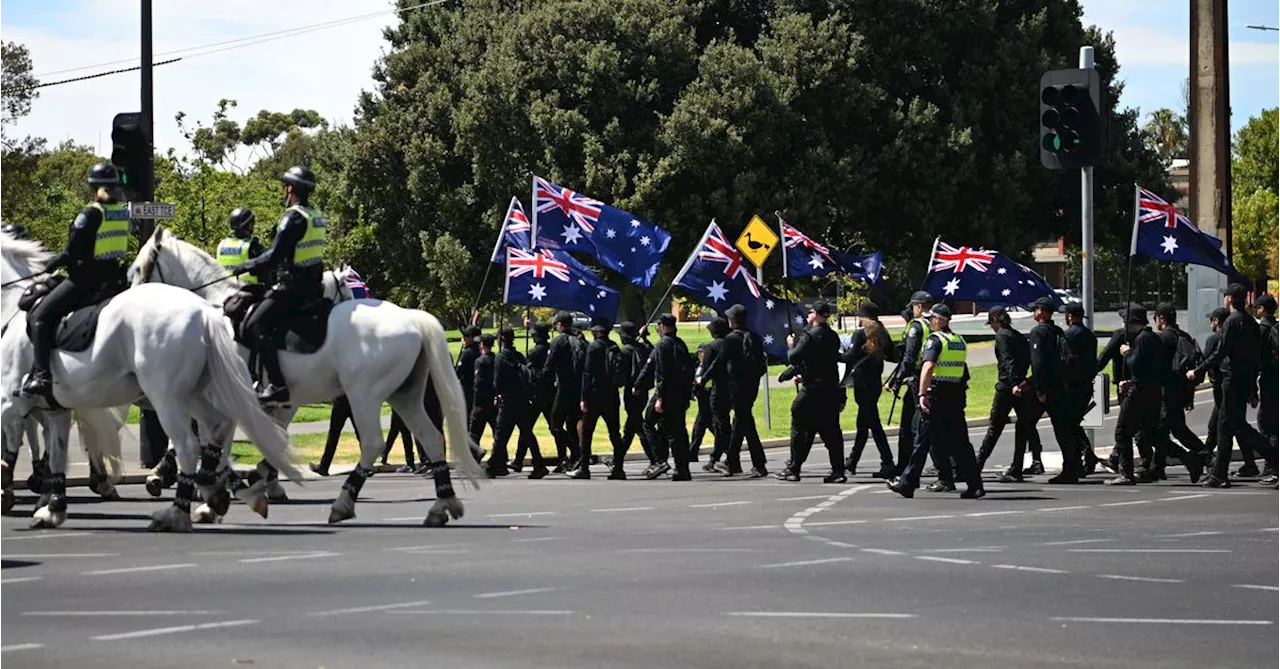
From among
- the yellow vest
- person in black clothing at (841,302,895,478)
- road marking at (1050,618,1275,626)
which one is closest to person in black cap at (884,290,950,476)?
person in black clothing at (841,302,895,478)

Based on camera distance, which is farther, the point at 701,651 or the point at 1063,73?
the point at 1063,73

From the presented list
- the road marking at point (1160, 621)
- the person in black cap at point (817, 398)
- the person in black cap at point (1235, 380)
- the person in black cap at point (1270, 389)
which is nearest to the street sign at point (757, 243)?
the person in black cap at point (817, 398)

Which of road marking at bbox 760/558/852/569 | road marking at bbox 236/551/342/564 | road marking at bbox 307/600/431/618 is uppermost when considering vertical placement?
road marking at bbox 236/551/342/564

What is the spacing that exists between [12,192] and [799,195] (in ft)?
126

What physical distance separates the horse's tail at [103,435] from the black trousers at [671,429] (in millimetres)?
6488

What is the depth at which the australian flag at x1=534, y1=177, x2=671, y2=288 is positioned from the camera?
Result: 26344 millimetres

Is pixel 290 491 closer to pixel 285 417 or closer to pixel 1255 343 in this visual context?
pixel 285 417

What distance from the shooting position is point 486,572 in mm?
12055

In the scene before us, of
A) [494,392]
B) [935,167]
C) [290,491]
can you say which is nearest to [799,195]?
[935,167]

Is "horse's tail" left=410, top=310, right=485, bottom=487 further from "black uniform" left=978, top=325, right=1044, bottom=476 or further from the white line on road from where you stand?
"black uniform" left=978, top=325, right=1044, bottom=476

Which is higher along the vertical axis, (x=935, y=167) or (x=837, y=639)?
(x=935, y=167)

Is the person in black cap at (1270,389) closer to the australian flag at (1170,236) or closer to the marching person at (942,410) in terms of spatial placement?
the australian flag at (1170,236)

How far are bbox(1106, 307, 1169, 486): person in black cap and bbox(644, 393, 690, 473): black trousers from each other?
14.9 feet

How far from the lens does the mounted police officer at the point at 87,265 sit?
15.3 meters
